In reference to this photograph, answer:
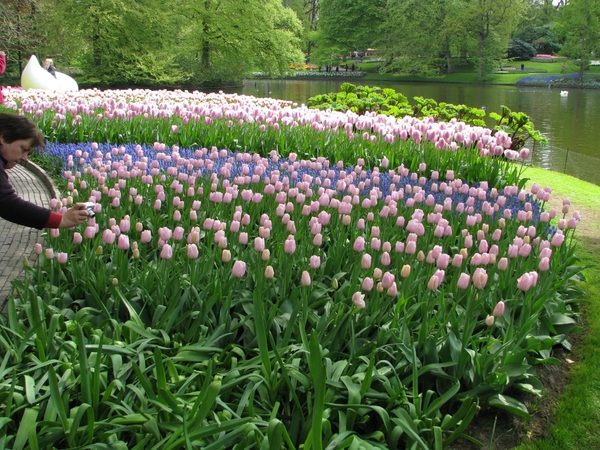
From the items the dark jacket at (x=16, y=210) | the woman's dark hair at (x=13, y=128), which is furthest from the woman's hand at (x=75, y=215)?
the woman's dark hair at (x=13, y=128)

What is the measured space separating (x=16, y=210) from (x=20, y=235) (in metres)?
2.05

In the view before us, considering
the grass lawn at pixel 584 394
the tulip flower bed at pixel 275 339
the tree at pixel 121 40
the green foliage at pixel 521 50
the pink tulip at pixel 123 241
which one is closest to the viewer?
the tulip flower bed at pixel 275 339

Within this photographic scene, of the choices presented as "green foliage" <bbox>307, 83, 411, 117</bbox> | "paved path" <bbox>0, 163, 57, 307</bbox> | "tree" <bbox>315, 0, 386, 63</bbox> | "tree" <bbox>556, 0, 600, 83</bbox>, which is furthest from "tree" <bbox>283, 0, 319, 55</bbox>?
"paved path" <bbox>0, 163, 57, 307</bbox>

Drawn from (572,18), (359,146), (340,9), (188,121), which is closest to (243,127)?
(188,121)

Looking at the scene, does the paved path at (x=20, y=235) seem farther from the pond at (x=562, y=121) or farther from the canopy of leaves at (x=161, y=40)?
the canopy of leaves at (x=161, y=40)

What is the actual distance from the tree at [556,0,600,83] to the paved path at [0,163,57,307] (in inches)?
1900

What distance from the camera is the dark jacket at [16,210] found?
2852 millimetres

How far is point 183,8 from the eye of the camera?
31578 millimetres

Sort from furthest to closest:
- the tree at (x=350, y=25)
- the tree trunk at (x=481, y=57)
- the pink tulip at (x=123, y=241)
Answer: the tree at (x=350, y=25) → the tree trunk at (x=481, y=57) → the pink tulip at (x=123, y=241)

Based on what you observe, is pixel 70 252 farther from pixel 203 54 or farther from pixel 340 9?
pixel 340 9

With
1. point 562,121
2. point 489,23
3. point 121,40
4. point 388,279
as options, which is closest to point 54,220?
point 388,279

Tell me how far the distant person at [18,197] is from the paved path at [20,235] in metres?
0.73

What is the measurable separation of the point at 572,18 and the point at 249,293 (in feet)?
179

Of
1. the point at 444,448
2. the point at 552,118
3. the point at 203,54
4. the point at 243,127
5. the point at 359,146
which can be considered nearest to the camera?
the point at 444,448
